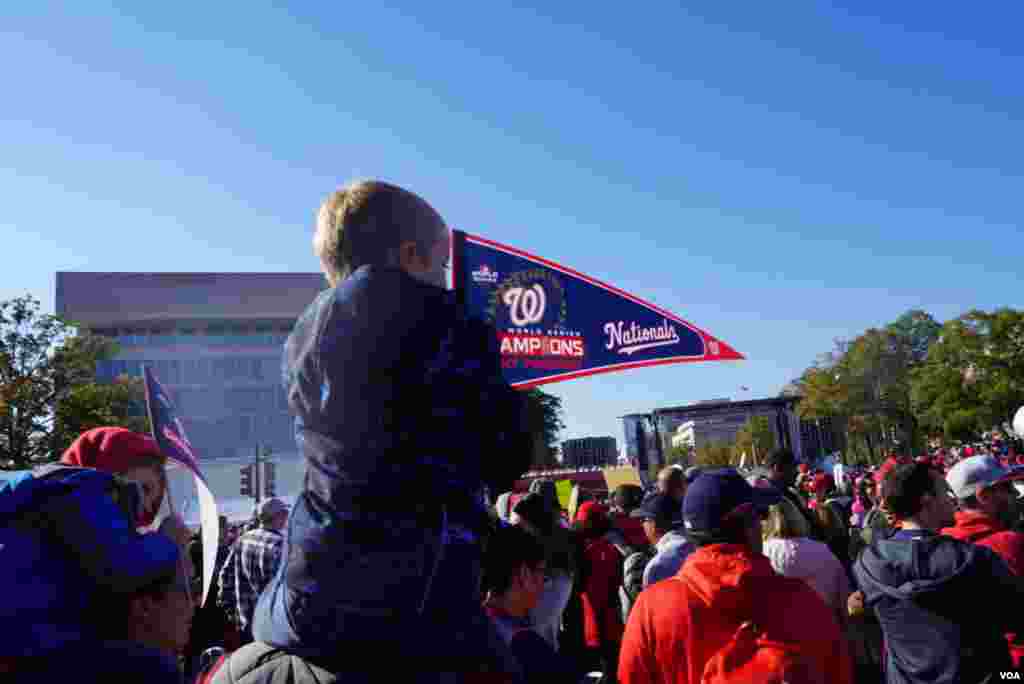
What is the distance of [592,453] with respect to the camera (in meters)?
42.1

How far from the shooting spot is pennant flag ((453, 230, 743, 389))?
7258 millimetres

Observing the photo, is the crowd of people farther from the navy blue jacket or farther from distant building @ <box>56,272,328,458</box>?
distant building @ <box>56,272,328,458</box>

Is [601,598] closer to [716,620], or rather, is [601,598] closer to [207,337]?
[716,620]

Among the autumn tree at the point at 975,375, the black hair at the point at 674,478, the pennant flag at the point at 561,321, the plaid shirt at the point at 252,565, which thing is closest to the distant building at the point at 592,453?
the autumn tree at the point at 975,375

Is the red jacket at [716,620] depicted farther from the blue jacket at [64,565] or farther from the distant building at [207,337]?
the distant building at [207,337]

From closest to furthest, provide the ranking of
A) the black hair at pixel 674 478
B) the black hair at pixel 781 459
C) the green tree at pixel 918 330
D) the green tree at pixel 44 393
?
1. the black hair at pixel 674 478
2. the black hair at pixel 781 459
3. the green tree at pixel 44 393
4. the green tree at pixel 918 330

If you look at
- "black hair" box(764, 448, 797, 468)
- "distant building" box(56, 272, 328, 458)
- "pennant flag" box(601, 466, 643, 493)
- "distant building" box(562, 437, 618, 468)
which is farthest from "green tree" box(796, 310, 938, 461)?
"black hair" box(764, 448, 797, 468)

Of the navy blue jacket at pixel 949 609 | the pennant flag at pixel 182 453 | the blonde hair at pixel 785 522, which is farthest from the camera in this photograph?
the blonde hair at pixel 785 522

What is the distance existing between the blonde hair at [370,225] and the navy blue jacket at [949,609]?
277 centimetres

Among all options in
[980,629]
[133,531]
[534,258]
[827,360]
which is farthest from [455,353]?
[827,360]

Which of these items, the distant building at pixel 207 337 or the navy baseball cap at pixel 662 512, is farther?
the distant building at pixel 207 337

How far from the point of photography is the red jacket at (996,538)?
3875 mm

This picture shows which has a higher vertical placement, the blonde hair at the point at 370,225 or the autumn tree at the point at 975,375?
the autumn tree at the point at 975,375

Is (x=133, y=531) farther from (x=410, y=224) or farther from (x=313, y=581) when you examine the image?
(x=410, y=224)
